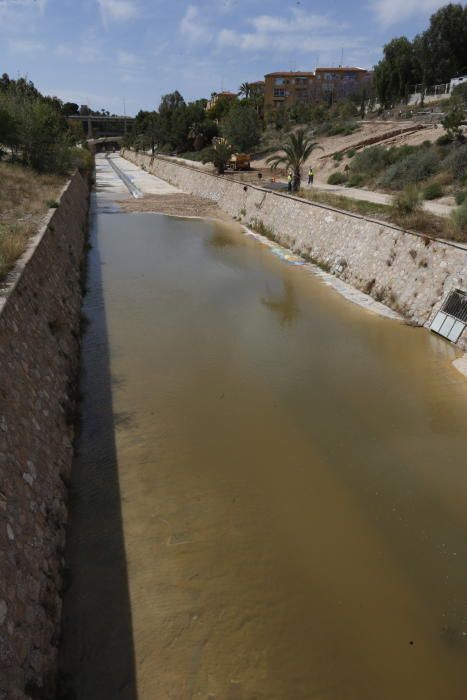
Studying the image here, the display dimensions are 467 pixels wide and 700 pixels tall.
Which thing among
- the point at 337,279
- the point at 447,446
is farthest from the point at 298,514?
the point at 337,279

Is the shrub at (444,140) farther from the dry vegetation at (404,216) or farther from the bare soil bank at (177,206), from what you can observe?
the bare soil bank at (177,206)

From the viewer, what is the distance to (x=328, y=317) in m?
15.5

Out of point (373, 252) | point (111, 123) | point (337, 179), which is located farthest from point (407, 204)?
point (111, 123)

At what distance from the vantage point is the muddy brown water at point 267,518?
5309mm

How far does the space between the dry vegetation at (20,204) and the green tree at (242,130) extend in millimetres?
26478

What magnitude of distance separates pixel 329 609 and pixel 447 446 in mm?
4367

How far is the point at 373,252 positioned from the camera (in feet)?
59.9

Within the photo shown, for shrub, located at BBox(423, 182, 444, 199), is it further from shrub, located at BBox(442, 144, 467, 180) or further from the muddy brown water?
the muddy brown water

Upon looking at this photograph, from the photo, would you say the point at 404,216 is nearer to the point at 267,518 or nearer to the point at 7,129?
the point at 267,518

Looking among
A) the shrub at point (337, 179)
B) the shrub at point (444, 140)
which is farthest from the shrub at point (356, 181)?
the shrub at point (444, 140)

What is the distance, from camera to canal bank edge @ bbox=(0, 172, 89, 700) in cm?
469

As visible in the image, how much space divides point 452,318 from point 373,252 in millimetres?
5536

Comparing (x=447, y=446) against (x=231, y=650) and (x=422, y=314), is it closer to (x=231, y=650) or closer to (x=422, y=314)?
(x=231, y=650)

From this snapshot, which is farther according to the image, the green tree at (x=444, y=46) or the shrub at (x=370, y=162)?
the green tree at (x=444, y=46)
